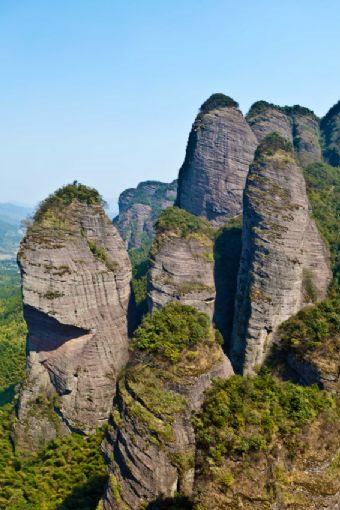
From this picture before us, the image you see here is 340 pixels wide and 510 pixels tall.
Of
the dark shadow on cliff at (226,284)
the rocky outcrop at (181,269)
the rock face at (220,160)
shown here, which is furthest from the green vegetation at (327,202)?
the rocky outcrop at (181,269)

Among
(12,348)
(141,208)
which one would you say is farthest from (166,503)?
(141,208)

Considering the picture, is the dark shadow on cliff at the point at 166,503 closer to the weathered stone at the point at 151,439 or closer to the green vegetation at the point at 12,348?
the weathered stone at the point at 151,439

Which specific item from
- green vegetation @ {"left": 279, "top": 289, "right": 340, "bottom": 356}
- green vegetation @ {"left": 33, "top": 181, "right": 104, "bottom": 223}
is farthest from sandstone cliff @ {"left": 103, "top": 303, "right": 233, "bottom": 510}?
green vegetation @ {"left": 33, "top": 181, "right": 104, "bottom": 223}

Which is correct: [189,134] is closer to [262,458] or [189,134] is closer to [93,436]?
[93,436]

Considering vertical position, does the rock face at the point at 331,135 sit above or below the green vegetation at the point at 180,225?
above

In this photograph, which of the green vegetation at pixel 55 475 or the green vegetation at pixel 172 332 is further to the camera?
the green vegetation at pixel 55 475
